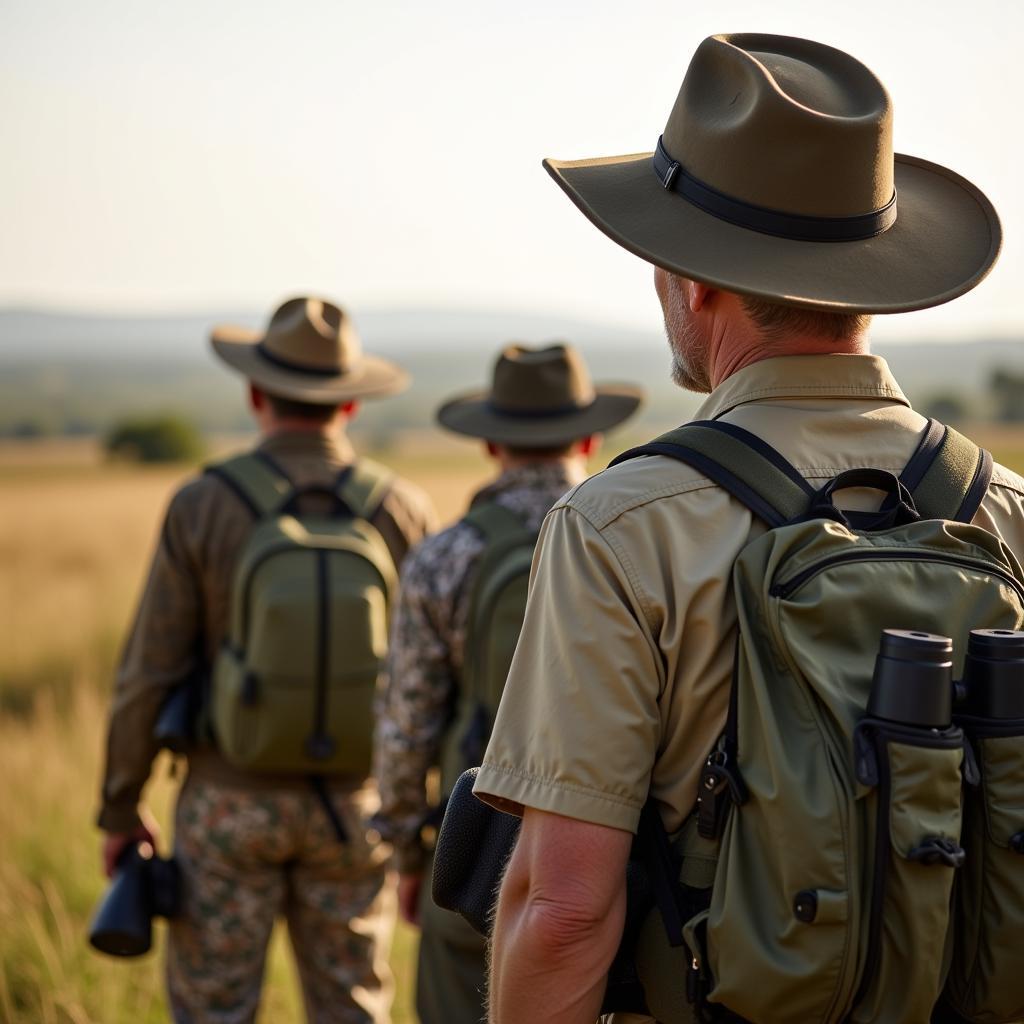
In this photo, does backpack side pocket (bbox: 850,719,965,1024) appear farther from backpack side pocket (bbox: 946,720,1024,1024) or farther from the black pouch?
the black pouch

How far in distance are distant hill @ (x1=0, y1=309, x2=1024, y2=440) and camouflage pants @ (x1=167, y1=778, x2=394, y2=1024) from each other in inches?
1648

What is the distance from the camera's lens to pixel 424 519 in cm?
454

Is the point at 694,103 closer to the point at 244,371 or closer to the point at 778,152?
the point at 778,152

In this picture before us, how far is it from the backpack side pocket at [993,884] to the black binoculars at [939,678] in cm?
4

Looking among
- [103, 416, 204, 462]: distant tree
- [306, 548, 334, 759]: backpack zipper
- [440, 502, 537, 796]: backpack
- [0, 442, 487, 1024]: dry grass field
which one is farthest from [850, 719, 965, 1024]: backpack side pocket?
[103, 416, 204, 462]: distant tree

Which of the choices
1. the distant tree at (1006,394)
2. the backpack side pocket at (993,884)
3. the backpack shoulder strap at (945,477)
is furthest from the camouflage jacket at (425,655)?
the distant tree at (1006,394)

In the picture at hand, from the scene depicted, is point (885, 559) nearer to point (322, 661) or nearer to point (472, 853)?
point (472, 853)

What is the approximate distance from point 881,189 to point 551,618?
802mm

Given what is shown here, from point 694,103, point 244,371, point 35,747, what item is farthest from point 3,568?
point 694,103

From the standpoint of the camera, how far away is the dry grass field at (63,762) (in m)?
4.93

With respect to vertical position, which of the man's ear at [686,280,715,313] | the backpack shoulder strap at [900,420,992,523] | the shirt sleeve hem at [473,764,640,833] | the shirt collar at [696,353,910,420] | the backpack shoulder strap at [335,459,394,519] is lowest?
the backpack shoulder strap at [335,459,394,519]

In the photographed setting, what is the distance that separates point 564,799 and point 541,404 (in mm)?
2518

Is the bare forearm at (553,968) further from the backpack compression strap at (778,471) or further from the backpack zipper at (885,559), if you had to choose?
the backpack compression strap at (778,471)

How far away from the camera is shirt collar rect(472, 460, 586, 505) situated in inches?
151
